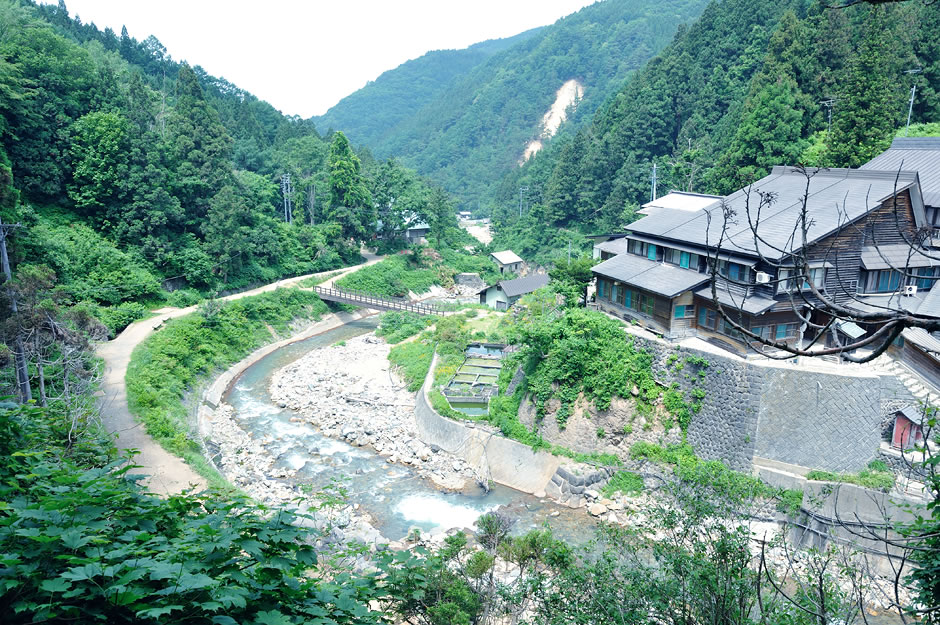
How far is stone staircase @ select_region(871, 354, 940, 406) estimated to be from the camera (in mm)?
17422

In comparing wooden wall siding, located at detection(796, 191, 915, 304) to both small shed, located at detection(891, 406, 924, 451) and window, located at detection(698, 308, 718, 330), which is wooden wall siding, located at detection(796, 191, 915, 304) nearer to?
window, located at detection(698, 308, 718, 330)

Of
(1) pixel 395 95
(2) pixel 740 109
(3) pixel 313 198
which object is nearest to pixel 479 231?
(3) pixel 313 198

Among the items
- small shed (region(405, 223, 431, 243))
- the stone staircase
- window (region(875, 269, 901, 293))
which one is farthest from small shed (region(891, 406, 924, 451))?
small shed (region(405, 223, 431, 243))

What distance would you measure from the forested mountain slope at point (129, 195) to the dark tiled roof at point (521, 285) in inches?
619

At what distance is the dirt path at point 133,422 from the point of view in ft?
55.2

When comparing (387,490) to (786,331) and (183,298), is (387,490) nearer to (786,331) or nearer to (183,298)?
(786,331)

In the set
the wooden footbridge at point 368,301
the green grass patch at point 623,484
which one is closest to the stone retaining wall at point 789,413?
the green grass patch at point 623,484

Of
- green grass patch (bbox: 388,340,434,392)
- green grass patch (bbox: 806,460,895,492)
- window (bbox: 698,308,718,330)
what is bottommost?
green grass patch (bbox: 388,340,434,392)

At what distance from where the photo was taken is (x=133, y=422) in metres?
20.2

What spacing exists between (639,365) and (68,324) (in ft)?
64.2

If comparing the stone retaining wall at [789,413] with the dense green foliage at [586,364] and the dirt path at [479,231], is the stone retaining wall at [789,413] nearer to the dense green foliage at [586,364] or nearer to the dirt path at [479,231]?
the dense green foliage at [586,364]

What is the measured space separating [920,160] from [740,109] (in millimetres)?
20652

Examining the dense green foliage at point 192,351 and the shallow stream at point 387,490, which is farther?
the dense green foliage at point 192,351

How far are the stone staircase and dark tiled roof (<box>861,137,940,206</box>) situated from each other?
6.85 metres
